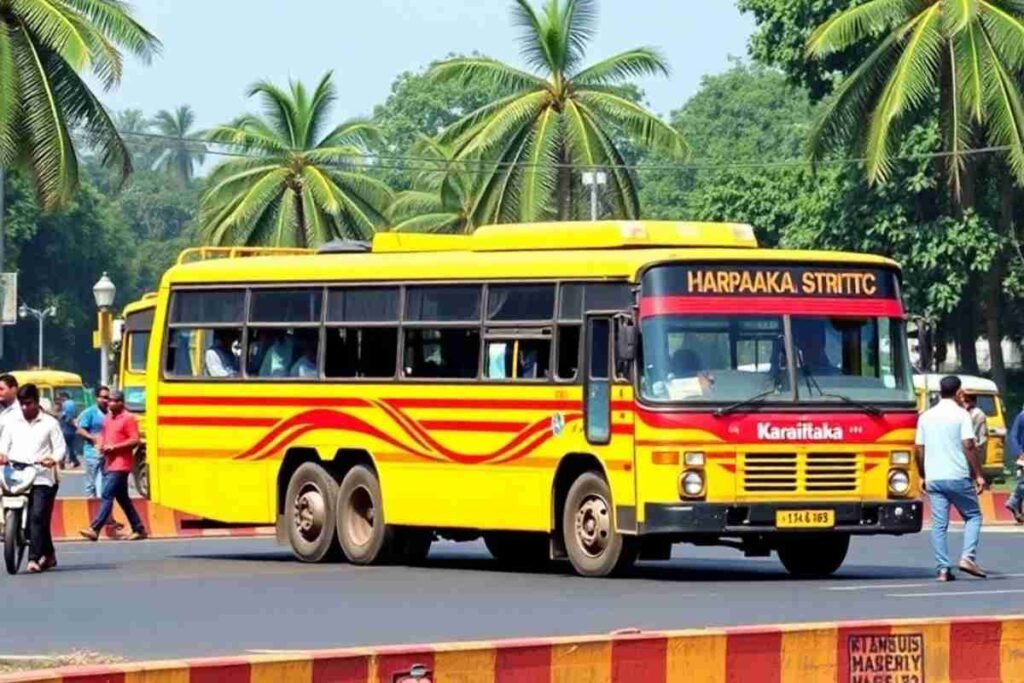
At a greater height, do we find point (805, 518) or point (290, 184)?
point (290, 184)

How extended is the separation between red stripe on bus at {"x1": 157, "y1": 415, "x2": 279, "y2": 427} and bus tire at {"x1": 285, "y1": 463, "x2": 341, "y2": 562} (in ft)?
2.08

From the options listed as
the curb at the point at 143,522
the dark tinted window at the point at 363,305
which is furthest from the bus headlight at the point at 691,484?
the curb at the point at 143,522

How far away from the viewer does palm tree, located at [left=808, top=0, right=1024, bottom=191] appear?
47.0m

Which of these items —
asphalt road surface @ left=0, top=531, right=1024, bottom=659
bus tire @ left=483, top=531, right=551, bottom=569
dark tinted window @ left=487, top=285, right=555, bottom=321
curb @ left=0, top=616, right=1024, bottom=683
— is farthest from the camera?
bus tire @ left=483, top=531, right=551, bottom=569

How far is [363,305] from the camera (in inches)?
935

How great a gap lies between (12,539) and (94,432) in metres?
9.96

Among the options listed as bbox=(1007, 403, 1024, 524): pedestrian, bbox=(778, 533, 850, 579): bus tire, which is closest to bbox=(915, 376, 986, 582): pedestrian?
bbox=(778, 533, 850, 579): bus tire

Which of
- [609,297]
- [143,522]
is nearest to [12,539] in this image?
[609,297]

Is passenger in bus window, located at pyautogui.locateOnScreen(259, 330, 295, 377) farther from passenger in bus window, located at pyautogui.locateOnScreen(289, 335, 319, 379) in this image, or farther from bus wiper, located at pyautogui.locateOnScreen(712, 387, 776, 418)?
bus wiper, located at pyautogui.locateOnScreen(712, 387, 776, 418)

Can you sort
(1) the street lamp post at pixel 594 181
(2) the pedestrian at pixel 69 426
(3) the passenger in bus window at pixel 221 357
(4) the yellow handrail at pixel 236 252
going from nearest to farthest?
(3) the passenger in bus window at pixel 221 357 < (4) the yellow handrail at pixel 236 252 < (1) the street lamp post at pixel 594 181 < (2) the pedestrian at pixel 69 426

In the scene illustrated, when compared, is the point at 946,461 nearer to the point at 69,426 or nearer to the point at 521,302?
the point at 521,302

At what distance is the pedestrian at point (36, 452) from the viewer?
2247cm

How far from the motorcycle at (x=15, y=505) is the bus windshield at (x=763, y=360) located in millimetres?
5468

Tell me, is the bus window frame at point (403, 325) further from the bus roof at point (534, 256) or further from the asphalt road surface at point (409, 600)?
the asphalt road surface at point (409, 600)
